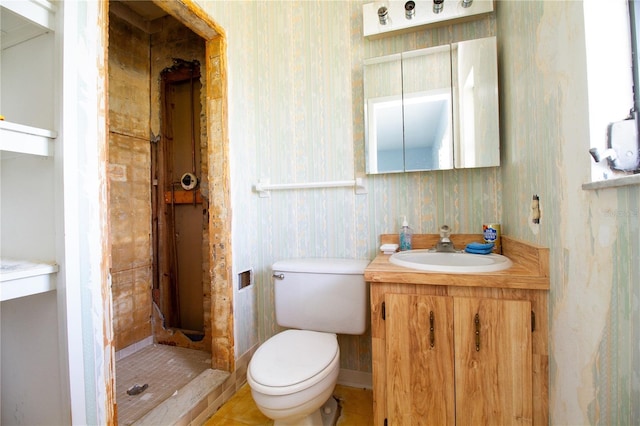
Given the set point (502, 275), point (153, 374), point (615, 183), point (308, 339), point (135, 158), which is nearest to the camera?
point (615, 183)

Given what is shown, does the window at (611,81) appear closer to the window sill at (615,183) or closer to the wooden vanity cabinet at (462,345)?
the window sill at (615,183)

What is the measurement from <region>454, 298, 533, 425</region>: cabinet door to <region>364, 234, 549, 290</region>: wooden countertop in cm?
7

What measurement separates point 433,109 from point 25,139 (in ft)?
5.45

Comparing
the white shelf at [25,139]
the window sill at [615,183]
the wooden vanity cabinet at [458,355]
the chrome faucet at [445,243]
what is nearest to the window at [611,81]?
the window sill at [615,183]

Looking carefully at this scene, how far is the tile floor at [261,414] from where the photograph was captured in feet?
4.45

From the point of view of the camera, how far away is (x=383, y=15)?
4.89 ft

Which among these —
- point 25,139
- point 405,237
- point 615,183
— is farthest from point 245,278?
point 615,183

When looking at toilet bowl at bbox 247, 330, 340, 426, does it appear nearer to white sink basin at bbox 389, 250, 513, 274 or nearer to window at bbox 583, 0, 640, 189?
white sink basin at bbox 389, 250, 513, 274

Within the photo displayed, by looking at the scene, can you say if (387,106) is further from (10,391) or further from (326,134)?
(10,391)

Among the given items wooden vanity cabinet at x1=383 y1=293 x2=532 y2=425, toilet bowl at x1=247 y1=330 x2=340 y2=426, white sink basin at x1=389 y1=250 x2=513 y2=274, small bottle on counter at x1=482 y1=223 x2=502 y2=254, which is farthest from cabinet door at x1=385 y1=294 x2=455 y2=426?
small bottle on counter at x1=482 y1=223 x2=502 y2=254

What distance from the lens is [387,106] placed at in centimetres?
155

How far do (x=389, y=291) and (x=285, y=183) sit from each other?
998 mm

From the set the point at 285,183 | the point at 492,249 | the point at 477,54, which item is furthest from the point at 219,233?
the point at 477,54

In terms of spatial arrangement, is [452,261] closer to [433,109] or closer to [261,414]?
[433,109]
